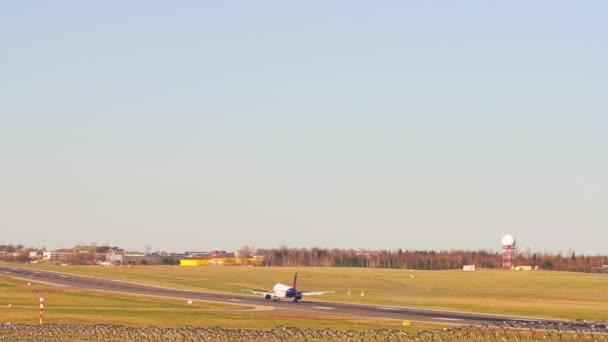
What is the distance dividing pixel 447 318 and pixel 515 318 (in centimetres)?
952

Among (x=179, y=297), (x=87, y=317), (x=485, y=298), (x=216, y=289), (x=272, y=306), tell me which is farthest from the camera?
(x=216, y=289)

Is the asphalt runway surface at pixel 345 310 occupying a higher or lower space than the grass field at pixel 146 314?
higher

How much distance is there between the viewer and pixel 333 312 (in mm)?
122875

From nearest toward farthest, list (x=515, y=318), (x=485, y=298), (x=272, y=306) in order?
(x=515, y=318)
(x=272, y=306)
(x=485, y=298)

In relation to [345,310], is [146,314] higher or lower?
lower

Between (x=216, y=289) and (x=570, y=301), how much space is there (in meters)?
68.4

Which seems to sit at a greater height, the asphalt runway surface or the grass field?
the asphalt runway surface

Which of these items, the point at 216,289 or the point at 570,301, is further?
the point at 216,289

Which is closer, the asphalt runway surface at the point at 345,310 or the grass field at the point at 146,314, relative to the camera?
the grass field at the point at 146,314

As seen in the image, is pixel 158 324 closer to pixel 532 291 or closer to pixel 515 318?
pixel 515 318

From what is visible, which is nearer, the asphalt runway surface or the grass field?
the grass field

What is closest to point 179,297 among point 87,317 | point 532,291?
point 87,317

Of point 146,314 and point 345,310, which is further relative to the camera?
point 345,310

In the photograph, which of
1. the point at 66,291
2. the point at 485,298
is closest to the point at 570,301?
the point at 485,298
